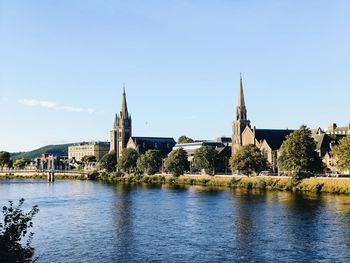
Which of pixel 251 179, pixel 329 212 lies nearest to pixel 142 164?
A: pixel 251 179

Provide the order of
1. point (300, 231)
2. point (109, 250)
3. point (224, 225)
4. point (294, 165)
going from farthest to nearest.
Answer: point (294, 165), point (224, 225), point (300, 231), point (109, 250)

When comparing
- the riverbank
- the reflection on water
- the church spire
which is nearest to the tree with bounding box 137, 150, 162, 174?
the riverbank

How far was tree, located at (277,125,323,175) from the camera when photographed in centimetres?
11188

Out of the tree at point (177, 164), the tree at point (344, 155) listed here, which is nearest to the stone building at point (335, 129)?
the tree at point (177, 164)

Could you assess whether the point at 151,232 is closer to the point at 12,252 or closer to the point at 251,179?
the point at 12,252

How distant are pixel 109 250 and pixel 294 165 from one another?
241ft

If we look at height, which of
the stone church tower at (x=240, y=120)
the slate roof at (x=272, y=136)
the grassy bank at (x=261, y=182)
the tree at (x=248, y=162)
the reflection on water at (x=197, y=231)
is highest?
the stone church tower at (x=240, y=120)

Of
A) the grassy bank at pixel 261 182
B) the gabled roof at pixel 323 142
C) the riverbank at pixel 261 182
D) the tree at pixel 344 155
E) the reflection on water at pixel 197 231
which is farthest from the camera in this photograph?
the gabled roof at pixel 323 142

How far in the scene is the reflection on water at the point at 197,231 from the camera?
4428 centimetres

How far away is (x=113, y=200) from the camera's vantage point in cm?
9625

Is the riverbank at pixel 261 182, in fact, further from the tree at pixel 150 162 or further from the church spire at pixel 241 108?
the church spire at pixel 241 108

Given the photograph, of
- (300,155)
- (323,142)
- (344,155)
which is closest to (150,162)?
(323,142)

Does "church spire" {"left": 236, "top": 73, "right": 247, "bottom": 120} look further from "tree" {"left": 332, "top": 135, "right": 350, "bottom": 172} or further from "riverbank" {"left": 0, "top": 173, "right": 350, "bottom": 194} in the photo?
"tree" {"left": 332, "top": 135, "right": 350, "bottom": 172}

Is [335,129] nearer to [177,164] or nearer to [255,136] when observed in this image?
[255,136]
